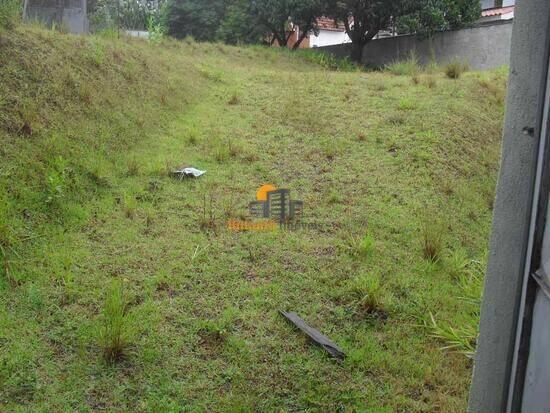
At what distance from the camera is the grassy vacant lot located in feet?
9.03

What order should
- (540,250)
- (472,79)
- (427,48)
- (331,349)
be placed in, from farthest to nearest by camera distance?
(427,48), (472,79), (331,349), (540,250)

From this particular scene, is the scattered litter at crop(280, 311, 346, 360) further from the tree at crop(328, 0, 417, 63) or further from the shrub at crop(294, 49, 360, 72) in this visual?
the tree at crop(328, 0, 417, 63)

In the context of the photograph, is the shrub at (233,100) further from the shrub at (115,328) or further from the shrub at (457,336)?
the shrub at (457,336)

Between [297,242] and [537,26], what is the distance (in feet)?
8.34

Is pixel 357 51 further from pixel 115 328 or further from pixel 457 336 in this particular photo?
pixel 115 328

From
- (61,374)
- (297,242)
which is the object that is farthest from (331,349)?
(61,374)

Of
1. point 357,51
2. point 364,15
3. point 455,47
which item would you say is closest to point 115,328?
point 455,47

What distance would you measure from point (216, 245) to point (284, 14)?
12.3m

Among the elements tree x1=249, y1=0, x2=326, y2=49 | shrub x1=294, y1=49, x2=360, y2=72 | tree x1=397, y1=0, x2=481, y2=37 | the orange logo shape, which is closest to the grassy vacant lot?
the orange logo shape

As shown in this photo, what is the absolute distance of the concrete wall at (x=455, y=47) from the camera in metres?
11.9

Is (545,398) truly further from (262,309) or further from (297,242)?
(297,242)

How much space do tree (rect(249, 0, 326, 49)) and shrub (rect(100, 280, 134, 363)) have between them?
1254 cm

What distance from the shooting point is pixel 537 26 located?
69.5 inches

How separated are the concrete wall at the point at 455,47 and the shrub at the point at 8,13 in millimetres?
8173
